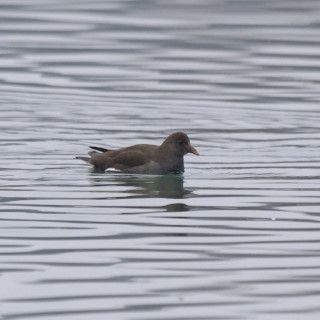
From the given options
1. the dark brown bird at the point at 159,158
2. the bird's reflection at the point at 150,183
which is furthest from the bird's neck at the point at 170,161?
the bird's reflection at the point at 150,183

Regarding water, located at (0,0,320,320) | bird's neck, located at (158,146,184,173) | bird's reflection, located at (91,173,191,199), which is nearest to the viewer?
water, located at (0,0,320,320)

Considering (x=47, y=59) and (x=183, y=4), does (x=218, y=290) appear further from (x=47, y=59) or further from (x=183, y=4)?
(x=183, y=4)

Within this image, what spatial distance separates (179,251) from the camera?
11531 mm

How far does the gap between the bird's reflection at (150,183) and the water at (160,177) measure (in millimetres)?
39

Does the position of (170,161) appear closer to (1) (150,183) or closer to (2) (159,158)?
(2) (159,158)

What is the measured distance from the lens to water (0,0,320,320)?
1027cm

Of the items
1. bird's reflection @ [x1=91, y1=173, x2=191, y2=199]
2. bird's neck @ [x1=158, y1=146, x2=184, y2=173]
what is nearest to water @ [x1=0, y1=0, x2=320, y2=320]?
bird's reflection @ [x1=91, y1=173, x2=191, y2=199]

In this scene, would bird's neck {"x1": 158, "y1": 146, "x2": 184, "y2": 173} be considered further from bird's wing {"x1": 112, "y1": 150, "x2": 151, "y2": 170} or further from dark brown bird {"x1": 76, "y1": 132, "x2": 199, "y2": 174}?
bird's wing {"x1": 112, "y1": 150, "x2": 151, "y2": 170}

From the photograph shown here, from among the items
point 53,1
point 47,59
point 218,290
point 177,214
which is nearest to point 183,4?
point 53,1

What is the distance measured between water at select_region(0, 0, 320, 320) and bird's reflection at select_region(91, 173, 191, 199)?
0.04m

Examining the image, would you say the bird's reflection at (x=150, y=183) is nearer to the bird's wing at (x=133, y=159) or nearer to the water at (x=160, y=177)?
the water at (x=160, y=177)

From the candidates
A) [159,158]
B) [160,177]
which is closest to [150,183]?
[160,177]

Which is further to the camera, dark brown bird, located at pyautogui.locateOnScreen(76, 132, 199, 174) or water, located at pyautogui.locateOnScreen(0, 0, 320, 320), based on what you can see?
dark brown bird, located at pyautogui.locateOnScreen(76, 132, 199, 174)

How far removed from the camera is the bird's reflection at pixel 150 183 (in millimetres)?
15031
